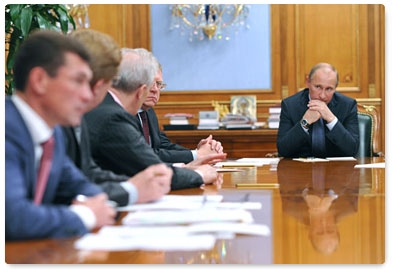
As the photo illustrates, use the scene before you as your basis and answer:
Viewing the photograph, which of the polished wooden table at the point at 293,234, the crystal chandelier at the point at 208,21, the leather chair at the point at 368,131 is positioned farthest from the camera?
the crystal chandelier at the point at 208,21

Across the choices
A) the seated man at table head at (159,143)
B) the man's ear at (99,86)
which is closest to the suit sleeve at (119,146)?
the man's ear at (99,86)

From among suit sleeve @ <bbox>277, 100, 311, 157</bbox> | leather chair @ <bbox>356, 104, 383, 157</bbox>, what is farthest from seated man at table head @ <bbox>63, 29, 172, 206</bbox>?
leather chair @ <bbox>356, 104, 383, 157</bbox>

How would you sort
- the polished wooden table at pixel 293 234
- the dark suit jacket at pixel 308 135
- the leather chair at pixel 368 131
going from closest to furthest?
the polished wooden table at pixel 293 234, the dark suit jacket at pixel 308 135, the leather chair at pixel 368 131

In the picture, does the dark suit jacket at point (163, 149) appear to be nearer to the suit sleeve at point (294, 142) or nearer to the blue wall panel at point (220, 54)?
the suit sleeve at point (294, 142)

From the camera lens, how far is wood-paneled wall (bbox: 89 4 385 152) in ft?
24.1

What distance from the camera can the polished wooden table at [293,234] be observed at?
1407 mm

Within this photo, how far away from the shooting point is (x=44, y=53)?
1518 mm

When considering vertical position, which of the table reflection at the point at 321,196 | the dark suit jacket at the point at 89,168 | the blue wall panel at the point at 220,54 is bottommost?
the table reflection at the point at 321,196

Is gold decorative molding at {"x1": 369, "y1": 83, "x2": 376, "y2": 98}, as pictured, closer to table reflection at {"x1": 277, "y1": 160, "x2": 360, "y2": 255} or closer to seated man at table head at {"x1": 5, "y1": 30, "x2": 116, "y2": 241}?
table reflection at {"x1": 277, "y1": 160, "x2": 360, "y2": 255}

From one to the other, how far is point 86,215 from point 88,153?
0.57 meters

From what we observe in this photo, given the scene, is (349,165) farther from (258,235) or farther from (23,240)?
(23,240)

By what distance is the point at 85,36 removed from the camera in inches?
75.9

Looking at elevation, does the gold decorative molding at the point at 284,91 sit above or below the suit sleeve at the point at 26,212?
above
